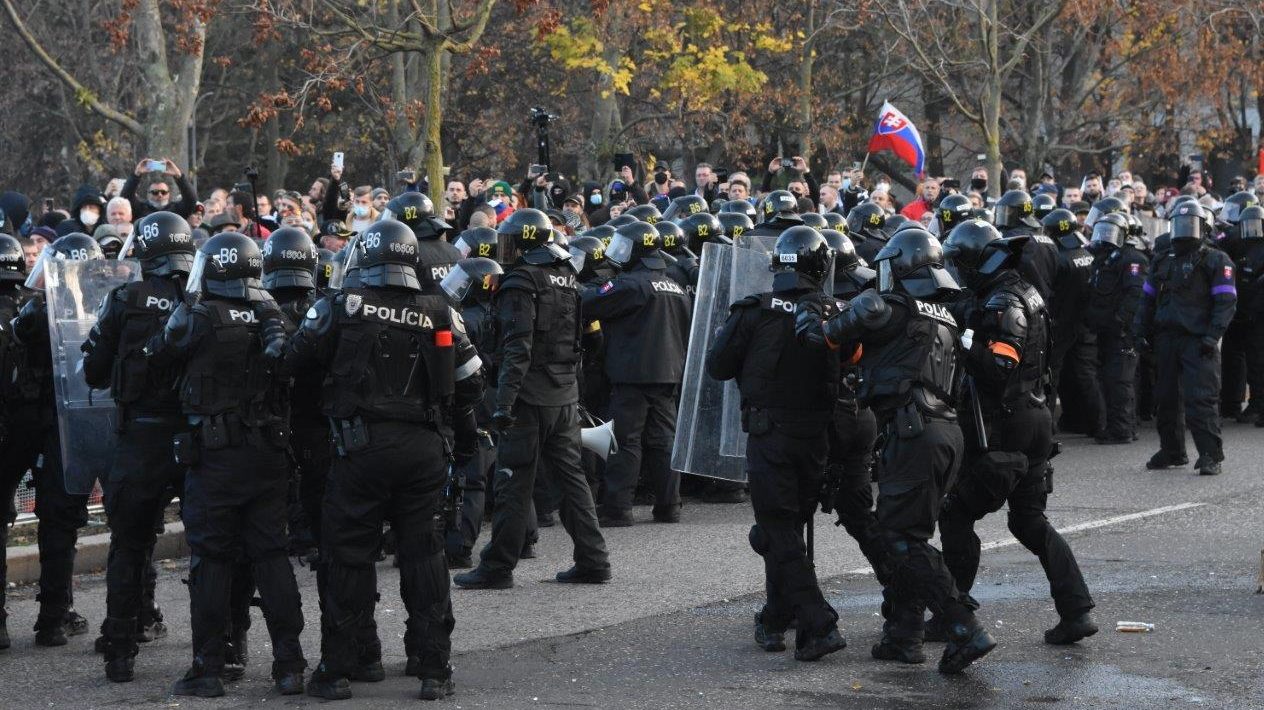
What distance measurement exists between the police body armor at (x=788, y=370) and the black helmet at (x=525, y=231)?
1818 millimetres

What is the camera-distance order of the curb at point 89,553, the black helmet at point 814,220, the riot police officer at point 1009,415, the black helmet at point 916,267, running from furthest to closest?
the black helmet at point 814,220 → the curb at point 89,553 → the riot police officer at point 1009,415 → the black helmet at point 916,267

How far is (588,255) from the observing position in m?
12.2

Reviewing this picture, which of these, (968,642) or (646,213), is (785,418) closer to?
(968,642)

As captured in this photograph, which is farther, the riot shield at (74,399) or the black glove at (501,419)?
the black glove at (501,419)

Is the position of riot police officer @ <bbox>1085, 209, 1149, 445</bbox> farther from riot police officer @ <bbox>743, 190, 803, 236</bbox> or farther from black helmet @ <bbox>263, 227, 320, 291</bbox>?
black helmet @ <bbox>263, 227, 320, 291</bbox>

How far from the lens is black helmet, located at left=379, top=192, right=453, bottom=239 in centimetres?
1026

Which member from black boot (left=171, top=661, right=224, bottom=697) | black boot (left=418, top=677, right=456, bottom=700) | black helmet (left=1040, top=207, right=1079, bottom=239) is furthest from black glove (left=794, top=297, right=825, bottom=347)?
black helmet (left=1040, top=207, right=1079, bottom=239)

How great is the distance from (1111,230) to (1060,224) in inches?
29.8

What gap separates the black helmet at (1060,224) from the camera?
1474cm

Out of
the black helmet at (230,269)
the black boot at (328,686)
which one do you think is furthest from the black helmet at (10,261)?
the black boot at (328,686)

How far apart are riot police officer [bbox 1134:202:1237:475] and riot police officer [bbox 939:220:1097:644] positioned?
19.5ft

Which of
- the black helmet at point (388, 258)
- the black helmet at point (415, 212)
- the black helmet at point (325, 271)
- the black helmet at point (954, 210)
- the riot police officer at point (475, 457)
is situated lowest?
the riot police officer at point (475, 457)

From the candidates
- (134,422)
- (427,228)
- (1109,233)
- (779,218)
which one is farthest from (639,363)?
(1109,233)

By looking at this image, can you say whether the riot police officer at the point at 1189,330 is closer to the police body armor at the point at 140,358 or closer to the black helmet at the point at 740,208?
the black helmet at the point at 740,208
